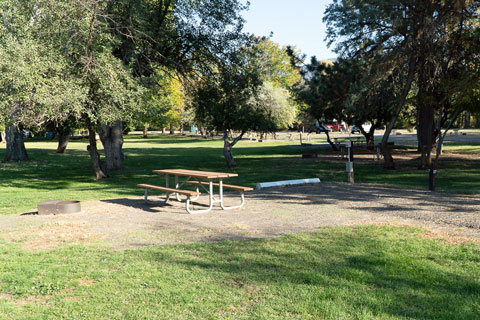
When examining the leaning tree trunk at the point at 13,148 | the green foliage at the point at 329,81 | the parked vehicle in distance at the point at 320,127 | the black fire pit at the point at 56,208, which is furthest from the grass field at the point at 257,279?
the parked vehicle in distance at the point at 320,127

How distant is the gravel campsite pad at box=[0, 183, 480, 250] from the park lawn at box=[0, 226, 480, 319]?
0.57m

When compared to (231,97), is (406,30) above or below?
above

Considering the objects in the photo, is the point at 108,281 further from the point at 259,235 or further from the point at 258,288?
the point at 259,235

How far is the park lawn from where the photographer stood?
4039 mm

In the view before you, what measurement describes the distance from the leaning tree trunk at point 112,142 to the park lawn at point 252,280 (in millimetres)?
12815

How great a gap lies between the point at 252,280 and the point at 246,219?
3439mm

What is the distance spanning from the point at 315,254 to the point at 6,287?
355cm

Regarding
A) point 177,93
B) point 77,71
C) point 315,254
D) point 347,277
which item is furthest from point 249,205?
point 177,93

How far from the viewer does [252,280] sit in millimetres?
4754

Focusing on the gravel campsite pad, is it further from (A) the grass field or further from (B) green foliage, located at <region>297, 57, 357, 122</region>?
(B) green foliage, located at <region>297, 57, 357, 122</region>

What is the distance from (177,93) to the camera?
184ft

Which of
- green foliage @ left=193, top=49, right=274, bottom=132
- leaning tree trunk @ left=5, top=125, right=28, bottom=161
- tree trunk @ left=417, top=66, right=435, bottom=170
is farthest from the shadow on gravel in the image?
leaning tree trunk @ left=5, top=125, right=28, bottom=161

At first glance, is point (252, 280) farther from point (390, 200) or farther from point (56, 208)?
point (390, 200)

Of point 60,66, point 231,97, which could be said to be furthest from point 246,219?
point 231,97
